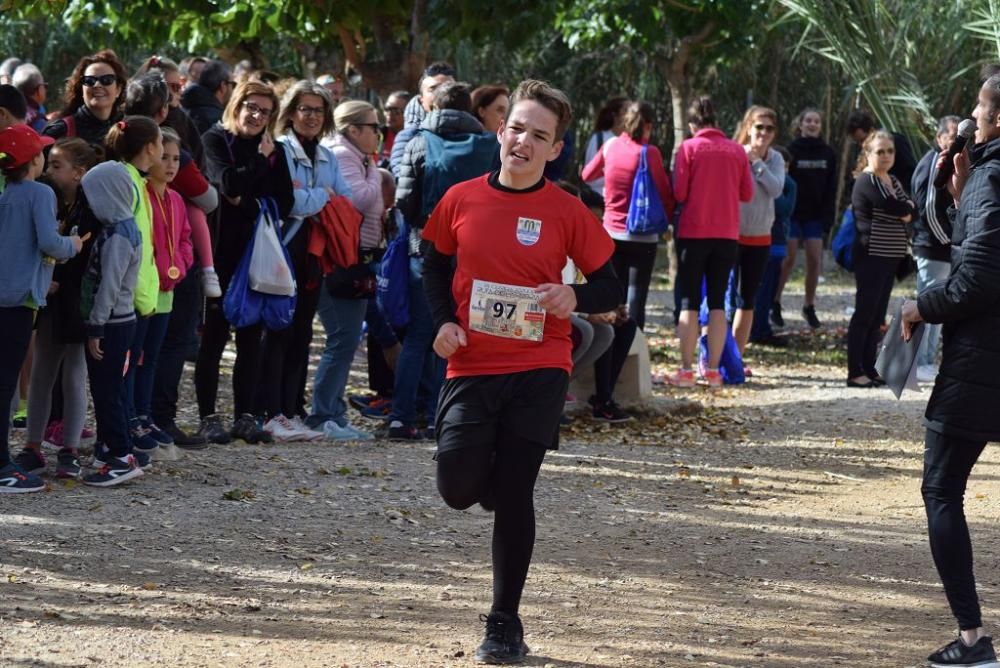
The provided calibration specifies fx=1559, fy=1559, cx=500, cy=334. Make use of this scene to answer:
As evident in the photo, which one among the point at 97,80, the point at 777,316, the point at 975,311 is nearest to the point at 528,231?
the point at 975,311

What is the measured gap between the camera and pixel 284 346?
891cm

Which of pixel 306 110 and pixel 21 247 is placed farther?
pixel 306 110

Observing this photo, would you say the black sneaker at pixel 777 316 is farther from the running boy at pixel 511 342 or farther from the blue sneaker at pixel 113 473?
the running boy at pixel 511 342

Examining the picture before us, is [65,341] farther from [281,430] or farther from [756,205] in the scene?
[756,205]

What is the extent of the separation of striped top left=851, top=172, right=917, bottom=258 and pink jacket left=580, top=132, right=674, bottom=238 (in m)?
1.47

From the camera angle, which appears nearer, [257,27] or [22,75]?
[22,75]

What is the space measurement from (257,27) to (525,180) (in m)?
8.85

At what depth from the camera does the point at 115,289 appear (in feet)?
23.3

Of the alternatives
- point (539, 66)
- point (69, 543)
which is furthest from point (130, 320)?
point (539, 66)

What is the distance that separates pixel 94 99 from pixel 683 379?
536cm

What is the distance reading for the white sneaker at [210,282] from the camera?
8.06 meters

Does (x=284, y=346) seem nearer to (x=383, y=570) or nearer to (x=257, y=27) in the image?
(x=383, y=570)

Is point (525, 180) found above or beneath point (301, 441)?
above

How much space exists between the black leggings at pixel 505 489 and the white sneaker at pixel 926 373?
7.73 metres
